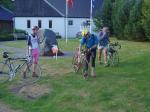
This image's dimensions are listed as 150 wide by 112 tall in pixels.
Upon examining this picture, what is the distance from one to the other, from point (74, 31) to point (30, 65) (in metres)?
69.3

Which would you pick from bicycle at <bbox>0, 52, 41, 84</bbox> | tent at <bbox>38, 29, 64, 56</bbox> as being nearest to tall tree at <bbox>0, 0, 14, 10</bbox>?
tent at <bbox>38, 29, 64, 56</bbox>

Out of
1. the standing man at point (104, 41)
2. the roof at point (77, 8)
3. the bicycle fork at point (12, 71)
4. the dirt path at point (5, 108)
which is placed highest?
the roof at point (77, 8)

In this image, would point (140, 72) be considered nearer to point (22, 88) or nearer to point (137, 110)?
point (22, 88)

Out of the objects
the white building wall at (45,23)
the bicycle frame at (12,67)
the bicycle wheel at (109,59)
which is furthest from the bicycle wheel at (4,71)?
the white building wall at (45,23)

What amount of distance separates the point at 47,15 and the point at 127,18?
39.4m

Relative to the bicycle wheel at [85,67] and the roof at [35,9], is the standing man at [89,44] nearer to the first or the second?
the bicycle wheel at [85,67]

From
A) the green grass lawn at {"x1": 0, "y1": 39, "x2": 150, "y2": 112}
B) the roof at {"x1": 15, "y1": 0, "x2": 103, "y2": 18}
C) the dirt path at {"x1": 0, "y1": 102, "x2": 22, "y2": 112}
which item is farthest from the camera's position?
the roof at {"x1": 15, "y1": 0, "x2": 103, "y2": 18}

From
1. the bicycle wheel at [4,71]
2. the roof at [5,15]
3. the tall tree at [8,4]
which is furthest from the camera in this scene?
the tall tree at [8,4]

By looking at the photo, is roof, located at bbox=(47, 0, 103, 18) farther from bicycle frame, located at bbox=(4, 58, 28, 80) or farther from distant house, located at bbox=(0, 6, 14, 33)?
bicycle frame, located at bbox=(4, 58, 28, 80)

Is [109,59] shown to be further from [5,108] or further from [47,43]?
[47,43]

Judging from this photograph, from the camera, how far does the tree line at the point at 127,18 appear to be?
4125 cm

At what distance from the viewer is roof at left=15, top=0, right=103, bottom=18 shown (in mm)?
84812

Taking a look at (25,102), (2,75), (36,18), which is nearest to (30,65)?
(2,75)

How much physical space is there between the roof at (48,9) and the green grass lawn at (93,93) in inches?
2565
